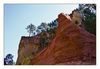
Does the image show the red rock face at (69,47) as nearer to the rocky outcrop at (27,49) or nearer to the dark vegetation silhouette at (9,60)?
the rocky outcrop at (27,49)

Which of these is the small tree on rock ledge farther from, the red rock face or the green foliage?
the green foliage

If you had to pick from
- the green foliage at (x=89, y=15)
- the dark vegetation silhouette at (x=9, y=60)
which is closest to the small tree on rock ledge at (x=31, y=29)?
the dark vegetation silhouette at (x=9, y=60)

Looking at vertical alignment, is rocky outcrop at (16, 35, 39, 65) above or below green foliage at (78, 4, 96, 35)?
below

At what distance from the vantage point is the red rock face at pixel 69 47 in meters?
2.37

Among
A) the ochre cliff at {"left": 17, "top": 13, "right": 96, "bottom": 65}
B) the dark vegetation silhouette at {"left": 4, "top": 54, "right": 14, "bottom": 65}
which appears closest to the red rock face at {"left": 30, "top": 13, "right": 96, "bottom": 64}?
the ochre cliff at {"left": 17, "top": 13, "right": 96, "bottom": 65}

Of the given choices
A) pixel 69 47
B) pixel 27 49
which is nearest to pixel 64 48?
pixel 69 47

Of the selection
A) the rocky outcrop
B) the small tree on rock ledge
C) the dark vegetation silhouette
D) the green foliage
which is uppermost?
the green foliage

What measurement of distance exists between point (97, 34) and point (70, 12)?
0.46 m

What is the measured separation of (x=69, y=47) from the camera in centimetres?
238

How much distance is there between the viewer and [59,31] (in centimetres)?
240

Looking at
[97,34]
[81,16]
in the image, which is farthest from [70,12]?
[97,34]

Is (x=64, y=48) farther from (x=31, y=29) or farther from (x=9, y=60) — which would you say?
(x=9, y=60)

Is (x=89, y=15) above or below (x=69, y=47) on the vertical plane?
above

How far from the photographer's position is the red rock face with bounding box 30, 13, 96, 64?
7.77 ft
